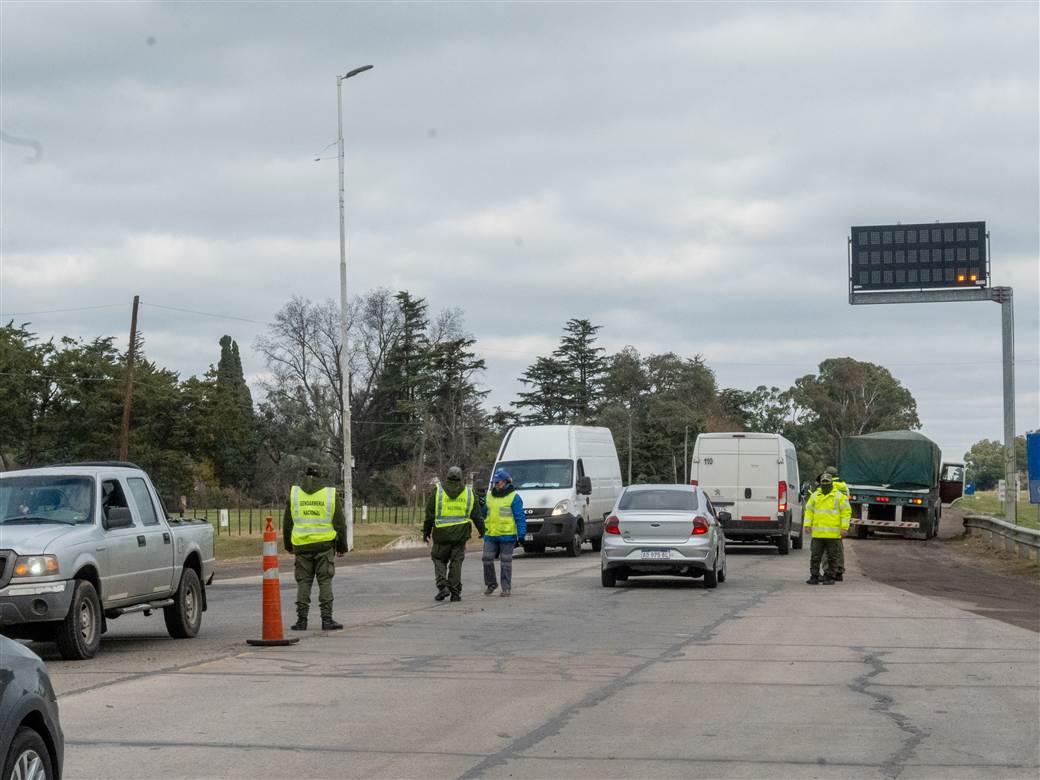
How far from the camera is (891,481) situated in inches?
1809

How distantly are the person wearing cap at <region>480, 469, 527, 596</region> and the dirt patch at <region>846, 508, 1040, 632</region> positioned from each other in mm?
6308

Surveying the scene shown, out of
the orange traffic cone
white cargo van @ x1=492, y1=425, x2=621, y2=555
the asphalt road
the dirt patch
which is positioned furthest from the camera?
white cargo van @ x1=492, y1=425, x2=621, y2=555

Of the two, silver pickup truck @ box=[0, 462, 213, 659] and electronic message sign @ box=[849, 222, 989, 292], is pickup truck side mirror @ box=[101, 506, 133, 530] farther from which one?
electronic message sign @ box=[849, 222, 989, 292]

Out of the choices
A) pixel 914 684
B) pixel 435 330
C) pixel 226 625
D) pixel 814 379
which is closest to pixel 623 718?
pixel 914 684

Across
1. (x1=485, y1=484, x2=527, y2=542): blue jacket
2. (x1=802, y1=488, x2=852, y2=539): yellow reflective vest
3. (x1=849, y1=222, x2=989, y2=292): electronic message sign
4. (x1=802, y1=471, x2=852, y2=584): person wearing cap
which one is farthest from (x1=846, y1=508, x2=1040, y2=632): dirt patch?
(x1=849, y1=222, x2=989, y2=292): electronic message sign

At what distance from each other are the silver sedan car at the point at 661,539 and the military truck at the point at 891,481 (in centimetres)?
2387

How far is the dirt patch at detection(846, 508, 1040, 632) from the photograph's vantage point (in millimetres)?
20547

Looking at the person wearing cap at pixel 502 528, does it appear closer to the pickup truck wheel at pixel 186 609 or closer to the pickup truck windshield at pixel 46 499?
the pickup truck wheel at pixel 186 609

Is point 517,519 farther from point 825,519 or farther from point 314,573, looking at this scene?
point 314,573

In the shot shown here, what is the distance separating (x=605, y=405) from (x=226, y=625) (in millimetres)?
108159

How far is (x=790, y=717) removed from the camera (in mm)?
9992

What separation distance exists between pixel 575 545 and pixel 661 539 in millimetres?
12106

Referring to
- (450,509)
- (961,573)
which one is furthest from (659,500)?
(961,573)

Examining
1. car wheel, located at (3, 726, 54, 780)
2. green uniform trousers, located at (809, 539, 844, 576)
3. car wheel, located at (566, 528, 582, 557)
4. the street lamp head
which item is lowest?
car wheel, located at (566, 528, 582, 557)
